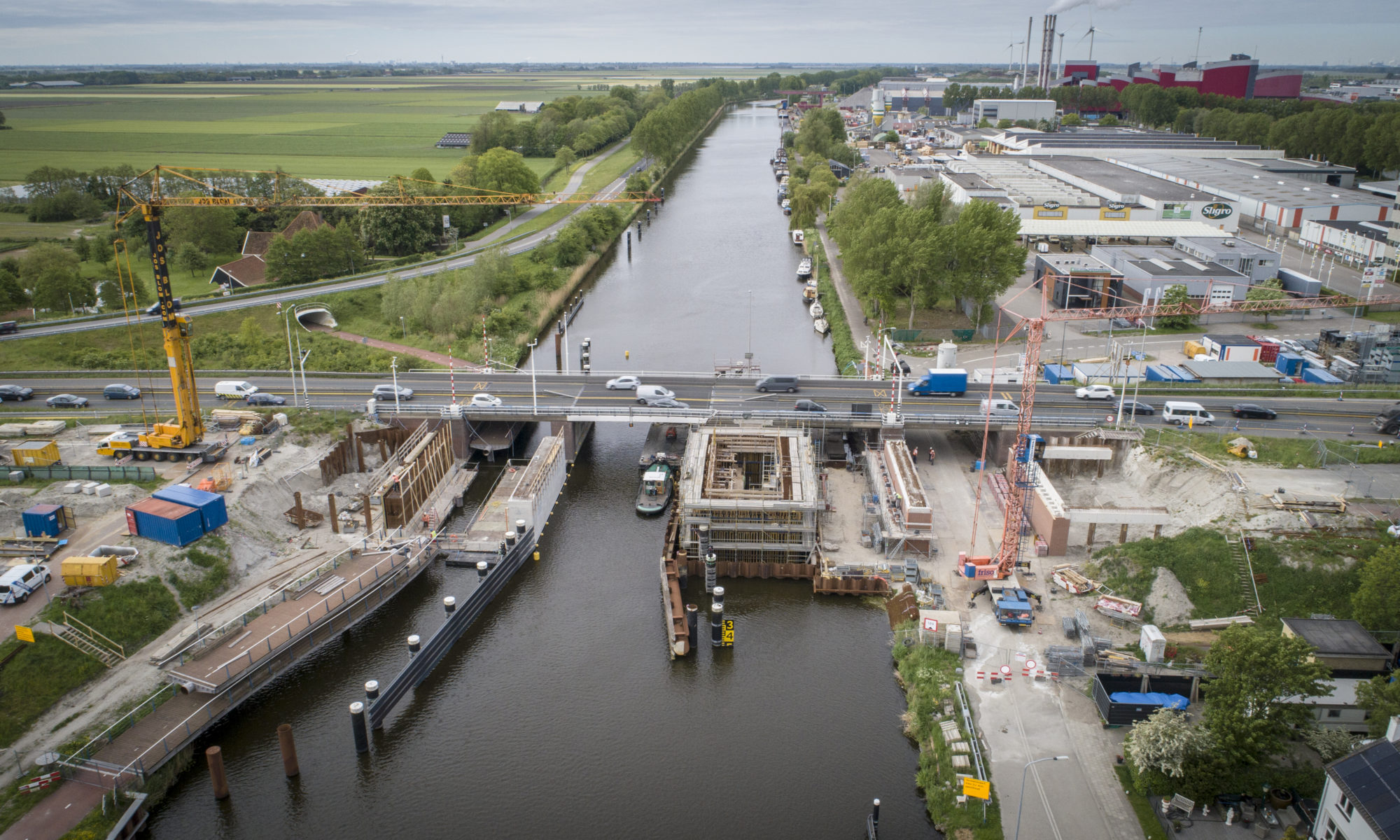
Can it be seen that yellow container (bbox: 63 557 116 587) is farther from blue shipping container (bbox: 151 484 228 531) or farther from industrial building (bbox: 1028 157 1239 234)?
industrial building (bbox: 1028 157 1239 234)

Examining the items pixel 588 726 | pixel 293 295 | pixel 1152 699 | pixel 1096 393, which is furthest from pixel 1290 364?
pixel 293 295

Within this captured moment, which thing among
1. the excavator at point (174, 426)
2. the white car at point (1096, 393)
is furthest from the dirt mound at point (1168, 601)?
the excavator at point (174, 426)

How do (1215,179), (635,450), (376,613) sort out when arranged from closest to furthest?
(376,613) < (635,450) < (1215,179)

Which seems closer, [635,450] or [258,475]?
[258,475]

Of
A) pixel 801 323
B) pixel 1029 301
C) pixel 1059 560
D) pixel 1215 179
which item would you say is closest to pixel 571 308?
pixel 801 323

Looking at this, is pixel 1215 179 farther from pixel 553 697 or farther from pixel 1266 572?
→ pixel 553 697

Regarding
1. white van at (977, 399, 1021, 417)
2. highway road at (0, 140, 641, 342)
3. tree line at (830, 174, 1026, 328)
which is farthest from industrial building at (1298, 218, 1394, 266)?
highway road at (0, 140, 641, 342)
